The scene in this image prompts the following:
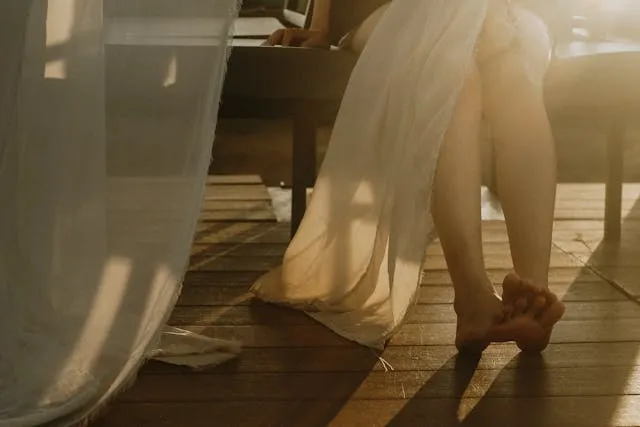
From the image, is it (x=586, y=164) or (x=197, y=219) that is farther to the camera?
(x=586, y=164)

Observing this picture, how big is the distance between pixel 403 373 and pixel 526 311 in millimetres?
163

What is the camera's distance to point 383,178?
4.20 feet

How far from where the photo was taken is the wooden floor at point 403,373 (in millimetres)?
1038

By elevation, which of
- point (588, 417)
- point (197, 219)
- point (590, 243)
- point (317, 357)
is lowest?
point (590, 243)

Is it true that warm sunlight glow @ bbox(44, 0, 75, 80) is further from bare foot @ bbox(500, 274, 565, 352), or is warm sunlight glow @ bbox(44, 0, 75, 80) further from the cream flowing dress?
bare foot @ bbox(500, 274, 565, 352)

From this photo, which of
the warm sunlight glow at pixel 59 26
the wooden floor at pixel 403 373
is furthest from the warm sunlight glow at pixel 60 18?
the wooden floor at pixel 403 373

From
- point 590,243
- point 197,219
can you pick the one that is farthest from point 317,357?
point 590,243

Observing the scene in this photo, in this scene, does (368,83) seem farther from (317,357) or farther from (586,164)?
(586,164)

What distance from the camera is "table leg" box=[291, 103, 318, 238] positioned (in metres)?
1.77

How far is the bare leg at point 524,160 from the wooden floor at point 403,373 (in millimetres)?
92

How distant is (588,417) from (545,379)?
0.12 meters

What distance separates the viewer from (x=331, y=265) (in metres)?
1.39

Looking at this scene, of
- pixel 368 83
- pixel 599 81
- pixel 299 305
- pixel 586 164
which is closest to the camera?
pixel 368 83

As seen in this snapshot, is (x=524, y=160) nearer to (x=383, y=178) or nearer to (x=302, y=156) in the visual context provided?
(x=383, y=178)
